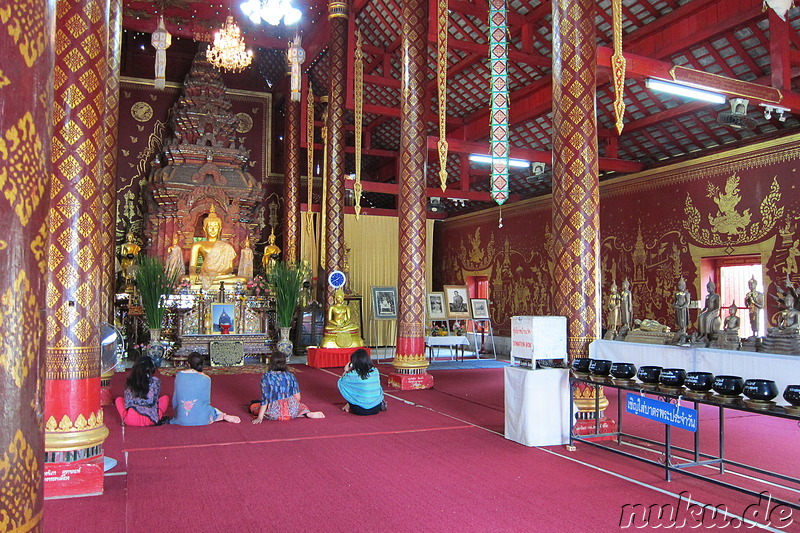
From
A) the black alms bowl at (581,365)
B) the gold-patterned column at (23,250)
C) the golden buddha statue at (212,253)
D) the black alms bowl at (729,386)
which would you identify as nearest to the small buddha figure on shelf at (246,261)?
the golden buddha statue at (212,253)

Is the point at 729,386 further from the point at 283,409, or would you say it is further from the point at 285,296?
the point at 285,296

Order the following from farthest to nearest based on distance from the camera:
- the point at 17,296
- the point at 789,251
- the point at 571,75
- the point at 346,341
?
the point at 346,341, the point at 789,251, the point at 571,75, the point at 17,296

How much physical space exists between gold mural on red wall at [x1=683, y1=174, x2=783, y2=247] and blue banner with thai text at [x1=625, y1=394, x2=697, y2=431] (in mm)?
5578

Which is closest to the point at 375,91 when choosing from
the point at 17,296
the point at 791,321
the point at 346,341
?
the point at 346,341

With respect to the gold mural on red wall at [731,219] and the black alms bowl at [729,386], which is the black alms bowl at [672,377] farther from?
the gold mural on red wall at [731,219]

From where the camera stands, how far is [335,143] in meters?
10.5

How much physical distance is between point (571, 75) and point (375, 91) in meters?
9.05

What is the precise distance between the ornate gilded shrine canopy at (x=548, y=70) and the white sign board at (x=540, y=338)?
2376 millimetres

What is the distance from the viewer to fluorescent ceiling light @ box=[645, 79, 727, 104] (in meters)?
6.22

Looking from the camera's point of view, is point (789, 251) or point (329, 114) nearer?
point (789, 251)

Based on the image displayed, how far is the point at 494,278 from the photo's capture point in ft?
47.0

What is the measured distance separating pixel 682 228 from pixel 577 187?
5536 millimetres

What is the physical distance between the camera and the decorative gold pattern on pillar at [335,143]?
34.2ft

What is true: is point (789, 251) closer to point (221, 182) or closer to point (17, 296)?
point (17, 296)
